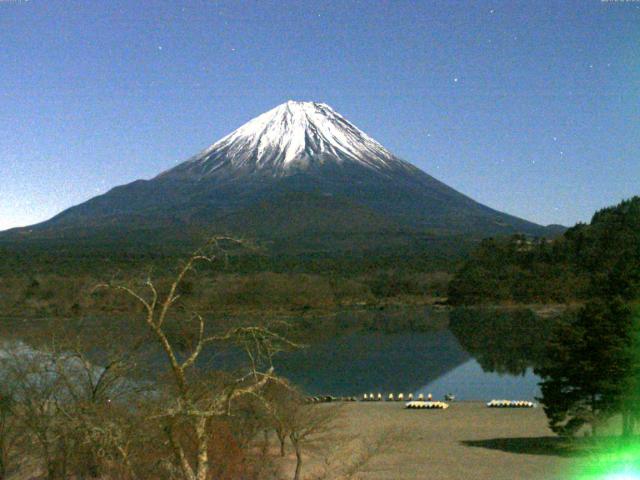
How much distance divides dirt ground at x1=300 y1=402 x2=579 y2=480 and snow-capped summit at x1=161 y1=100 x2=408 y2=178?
105 metres

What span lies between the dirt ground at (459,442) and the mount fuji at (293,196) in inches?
Answer: 2637

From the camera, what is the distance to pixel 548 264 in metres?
60.4

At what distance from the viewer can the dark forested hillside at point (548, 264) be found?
5600 cm

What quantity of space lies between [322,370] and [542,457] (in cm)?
1718

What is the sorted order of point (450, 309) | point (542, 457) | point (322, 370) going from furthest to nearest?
point (450, 309) → point (322, 370) → point (542, 457)

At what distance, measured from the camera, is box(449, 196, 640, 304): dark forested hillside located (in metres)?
56.0

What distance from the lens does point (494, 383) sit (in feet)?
90.3

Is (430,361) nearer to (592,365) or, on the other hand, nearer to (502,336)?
(502,336)

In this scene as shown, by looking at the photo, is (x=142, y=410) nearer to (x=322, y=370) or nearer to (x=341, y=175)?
(x=322, y=370)

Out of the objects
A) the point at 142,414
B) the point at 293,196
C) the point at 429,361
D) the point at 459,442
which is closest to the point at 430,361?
the point at 429,361

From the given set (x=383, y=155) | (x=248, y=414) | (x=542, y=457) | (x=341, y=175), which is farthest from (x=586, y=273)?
(x=383, y=155)

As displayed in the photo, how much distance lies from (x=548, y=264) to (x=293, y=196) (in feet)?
174

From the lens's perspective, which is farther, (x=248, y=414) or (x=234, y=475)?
(x=248, y=414)

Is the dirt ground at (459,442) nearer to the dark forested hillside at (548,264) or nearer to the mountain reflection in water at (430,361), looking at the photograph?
the mountain reflection in water at (430,361)
